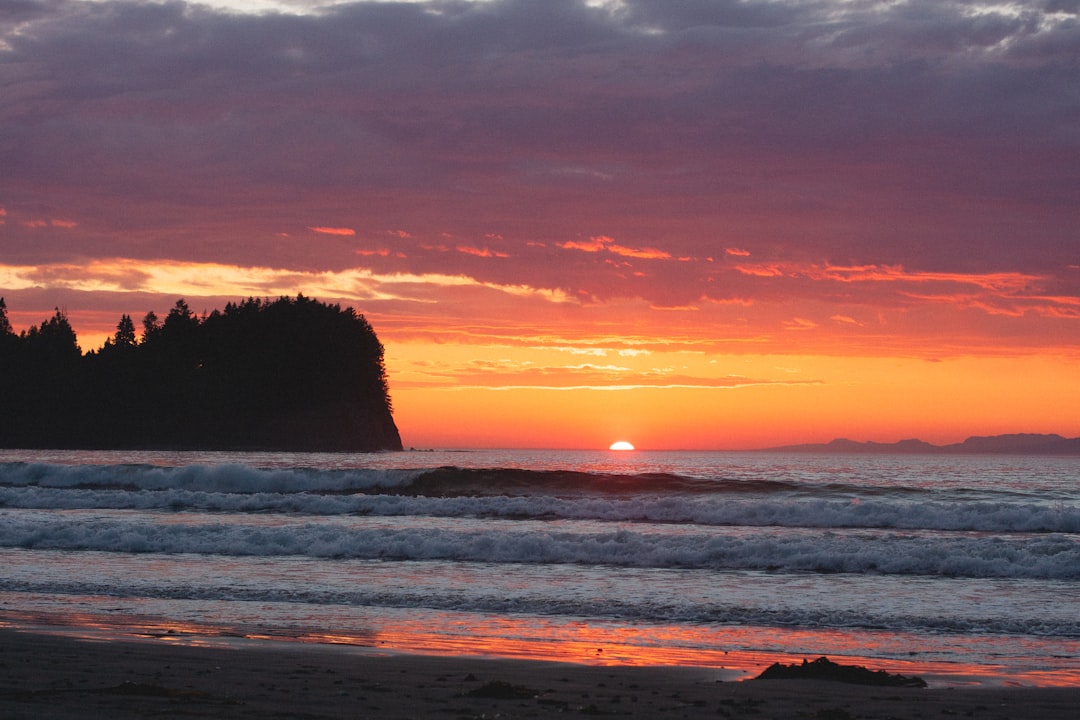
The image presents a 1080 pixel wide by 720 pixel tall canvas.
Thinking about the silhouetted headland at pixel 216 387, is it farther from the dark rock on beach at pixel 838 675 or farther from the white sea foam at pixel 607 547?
the dark rock on beach at pixel 838 675

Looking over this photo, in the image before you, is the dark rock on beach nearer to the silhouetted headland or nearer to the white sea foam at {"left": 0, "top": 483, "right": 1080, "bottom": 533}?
the white sea foam at {"left": 0, "top": 483, "right": 1080, "bottom": 533}

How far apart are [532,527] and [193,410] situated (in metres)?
110

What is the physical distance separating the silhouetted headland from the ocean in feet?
307

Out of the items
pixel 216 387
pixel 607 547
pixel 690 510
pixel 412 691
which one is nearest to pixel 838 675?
pixel 412 691

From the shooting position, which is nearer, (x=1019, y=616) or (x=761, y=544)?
(x=1019, y=616)

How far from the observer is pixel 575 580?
66.5ft

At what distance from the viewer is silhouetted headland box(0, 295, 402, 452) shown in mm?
129625

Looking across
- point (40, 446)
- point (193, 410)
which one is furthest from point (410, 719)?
point (40, 446)

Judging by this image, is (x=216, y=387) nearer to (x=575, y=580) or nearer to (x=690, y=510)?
(x=690, y=510)

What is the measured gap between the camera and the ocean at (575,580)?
14125mm

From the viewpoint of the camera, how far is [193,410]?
13062 cm

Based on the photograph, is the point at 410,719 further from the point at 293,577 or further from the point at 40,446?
the point at 40,446

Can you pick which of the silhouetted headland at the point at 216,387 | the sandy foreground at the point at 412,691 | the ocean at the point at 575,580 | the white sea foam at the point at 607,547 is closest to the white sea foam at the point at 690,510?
the ocean at the point at 575,580

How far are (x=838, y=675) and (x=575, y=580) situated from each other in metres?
9.41
